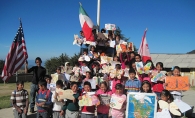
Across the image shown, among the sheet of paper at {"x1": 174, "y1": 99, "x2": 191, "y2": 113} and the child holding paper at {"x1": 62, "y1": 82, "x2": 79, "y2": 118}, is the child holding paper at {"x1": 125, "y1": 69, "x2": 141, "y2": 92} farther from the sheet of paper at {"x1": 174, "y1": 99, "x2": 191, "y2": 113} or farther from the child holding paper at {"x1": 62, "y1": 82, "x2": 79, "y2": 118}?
the child holding paper at {"x1": 62, "y1": 82, "x2": 79, "y2": 118}

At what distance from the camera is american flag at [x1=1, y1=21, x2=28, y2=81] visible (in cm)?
767

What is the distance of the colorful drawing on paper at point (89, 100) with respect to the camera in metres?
5.17

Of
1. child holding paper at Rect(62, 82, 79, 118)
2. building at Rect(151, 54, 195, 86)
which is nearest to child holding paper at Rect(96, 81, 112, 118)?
child holding paper at Rect(62, 82, 79, 118)

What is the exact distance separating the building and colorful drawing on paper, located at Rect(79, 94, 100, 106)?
87.9 ft

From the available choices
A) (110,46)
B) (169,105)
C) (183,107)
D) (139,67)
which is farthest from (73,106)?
(110,46)

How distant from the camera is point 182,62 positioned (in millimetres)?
32781

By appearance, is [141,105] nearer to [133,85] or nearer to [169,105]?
[169,105]

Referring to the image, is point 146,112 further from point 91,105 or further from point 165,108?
point 91,105

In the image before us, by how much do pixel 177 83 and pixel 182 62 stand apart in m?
28.9

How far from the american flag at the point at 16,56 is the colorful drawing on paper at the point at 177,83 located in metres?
5.19

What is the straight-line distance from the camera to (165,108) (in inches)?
187

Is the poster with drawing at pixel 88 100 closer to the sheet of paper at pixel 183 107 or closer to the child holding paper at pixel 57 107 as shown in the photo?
the child holding paper at pixel 57 107

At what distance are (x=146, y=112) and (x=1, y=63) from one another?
40.8 m

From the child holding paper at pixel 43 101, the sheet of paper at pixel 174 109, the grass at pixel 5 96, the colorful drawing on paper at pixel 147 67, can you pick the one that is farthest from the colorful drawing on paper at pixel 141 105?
the grass at pixel 5 96
